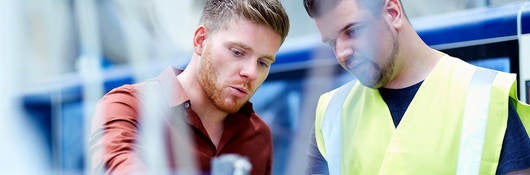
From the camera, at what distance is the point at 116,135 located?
94 centimetres

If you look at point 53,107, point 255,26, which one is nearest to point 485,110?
point 255,26

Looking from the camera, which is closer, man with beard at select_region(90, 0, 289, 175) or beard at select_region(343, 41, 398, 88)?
man with beard at select_region(90, 0, 289, 175)

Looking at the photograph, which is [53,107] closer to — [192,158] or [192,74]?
[192,74]

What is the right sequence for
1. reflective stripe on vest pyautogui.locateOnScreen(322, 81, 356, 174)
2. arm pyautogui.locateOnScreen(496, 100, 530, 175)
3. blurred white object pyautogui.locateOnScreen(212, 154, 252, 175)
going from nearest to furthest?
blurred white object pyautogui.locateOnScreen(212, 154, 252, 175) → arm pyautogui.locateOnScreen(496, 100, 530, 175) → reflective stripe on vest pyautogui.locateOnScreen(322, 81, 356, 174)

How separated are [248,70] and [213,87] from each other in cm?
8

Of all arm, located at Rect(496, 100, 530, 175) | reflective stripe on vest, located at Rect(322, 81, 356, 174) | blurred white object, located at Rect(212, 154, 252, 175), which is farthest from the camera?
reflective stripe on vest, located at Rect(322, 81, 356, 174)

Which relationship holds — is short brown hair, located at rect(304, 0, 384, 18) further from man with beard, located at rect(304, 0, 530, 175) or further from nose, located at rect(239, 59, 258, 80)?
nose, located at rect(239, 59, 258, 80)

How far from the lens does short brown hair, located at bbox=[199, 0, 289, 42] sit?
1.09 meters

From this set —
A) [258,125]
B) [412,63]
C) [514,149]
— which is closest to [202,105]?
[258,125]

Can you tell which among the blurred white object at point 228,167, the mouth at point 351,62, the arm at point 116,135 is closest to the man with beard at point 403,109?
the mouth at point 351,62

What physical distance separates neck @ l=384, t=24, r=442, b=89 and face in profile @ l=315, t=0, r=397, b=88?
5 cm

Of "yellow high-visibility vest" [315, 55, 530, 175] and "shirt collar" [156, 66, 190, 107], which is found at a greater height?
"shirt collar" [156, 66, 190, 107]

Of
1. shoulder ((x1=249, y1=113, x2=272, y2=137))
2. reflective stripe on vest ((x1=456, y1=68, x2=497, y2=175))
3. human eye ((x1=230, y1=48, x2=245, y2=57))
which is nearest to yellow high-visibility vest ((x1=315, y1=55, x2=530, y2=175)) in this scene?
reflective stripe on vest ((x1=456, y1=68, x2=497, y2=175))

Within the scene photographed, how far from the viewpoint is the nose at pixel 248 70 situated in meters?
1.07
